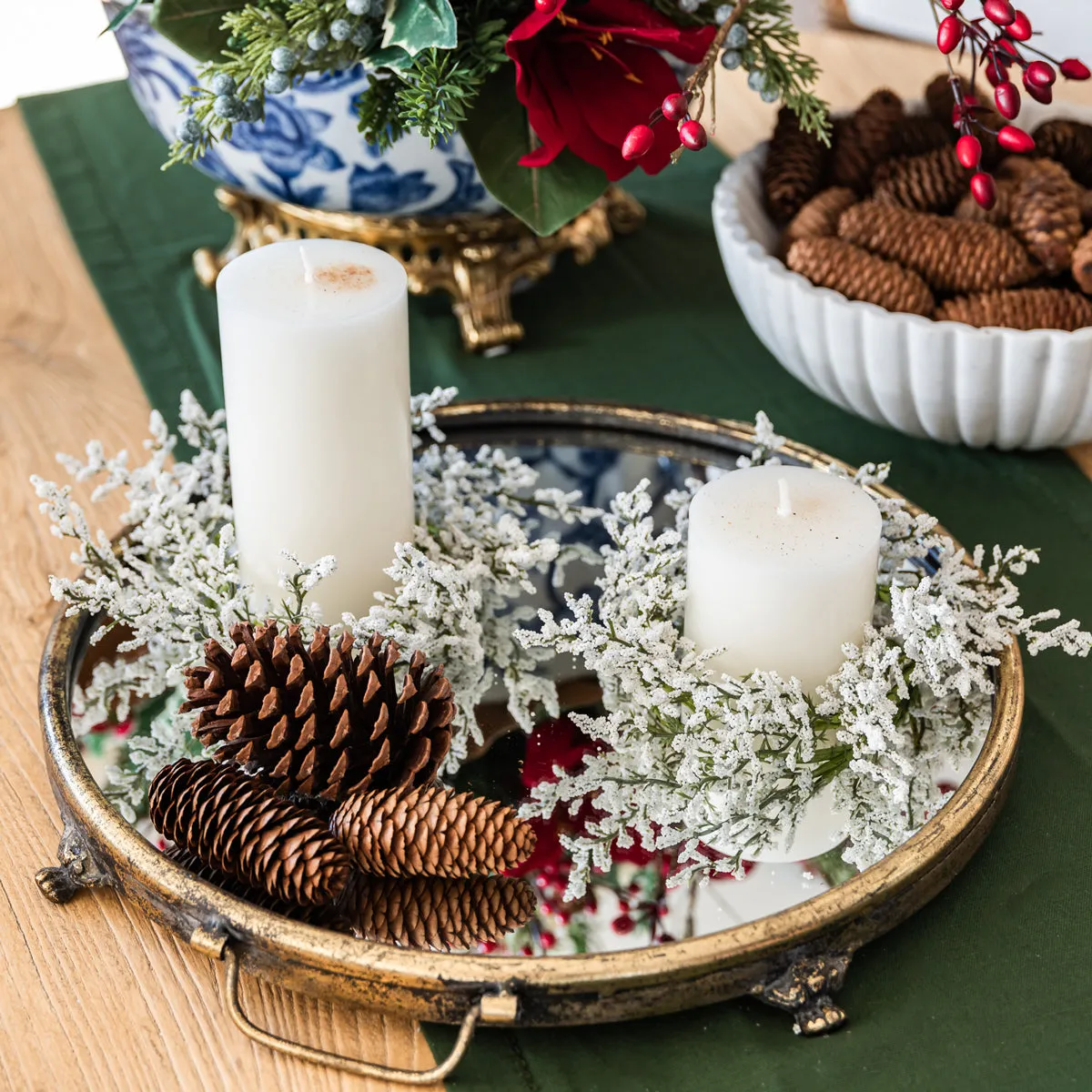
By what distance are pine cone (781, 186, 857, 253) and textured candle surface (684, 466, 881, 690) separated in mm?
198

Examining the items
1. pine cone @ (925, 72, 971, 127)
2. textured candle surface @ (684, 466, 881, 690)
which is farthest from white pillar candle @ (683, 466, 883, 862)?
pine cone @ (925, 72, 971, 127)

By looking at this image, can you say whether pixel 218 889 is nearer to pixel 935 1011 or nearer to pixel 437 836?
pixel 437 836

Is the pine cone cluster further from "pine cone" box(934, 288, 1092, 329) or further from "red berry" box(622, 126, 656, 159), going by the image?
"red berry" box(622, 126, 656, 159)

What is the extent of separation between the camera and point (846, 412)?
63 cm

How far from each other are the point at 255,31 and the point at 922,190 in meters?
0.29

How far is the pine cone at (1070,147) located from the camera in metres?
0.62

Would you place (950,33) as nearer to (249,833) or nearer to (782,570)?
(782,570)

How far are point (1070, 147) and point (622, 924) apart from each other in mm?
425

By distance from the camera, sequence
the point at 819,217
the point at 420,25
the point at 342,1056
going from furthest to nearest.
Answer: the point at 819,217
the point at 420,25
the point at 342,1056

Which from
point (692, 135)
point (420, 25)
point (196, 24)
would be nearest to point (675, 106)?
point (692, 135)

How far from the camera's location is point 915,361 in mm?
541

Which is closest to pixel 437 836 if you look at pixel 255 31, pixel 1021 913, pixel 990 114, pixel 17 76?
pixel 1021 913

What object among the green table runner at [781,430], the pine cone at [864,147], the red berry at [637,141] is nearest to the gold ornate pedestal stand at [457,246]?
the green table runner at [781,430]

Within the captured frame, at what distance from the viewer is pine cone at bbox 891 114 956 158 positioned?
2.06 feet
